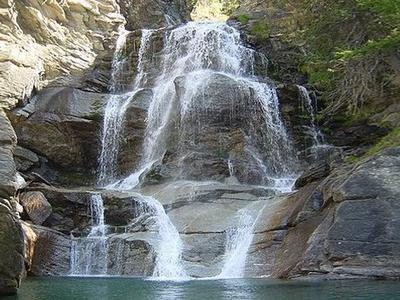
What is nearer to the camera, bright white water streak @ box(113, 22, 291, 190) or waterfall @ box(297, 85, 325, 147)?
bright white water streak @ box(113, 22, 291, 190)

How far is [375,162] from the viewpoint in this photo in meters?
13.0

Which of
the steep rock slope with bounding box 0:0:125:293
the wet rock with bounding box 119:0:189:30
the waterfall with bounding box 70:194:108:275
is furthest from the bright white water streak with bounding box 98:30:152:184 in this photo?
the wet rock with bounding box 119:0:189:30

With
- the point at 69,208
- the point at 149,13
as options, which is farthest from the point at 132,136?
the point at 149,13

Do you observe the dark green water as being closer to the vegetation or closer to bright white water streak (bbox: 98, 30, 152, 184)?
the vegetation

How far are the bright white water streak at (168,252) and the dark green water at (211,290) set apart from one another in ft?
4.05

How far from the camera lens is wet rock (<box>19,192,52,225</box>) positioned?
1602 cm

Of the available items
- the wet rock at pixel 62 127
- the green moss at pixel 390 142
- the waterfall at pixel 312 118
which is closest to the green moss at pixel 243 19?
the waterfall at pixel 312 118

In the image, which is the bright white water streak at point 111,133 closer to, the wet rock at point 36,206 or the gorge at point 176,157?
the gorge at point 176,157

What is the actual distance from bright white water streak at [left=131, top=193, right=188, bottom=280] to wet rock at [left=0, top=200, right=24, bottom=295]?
4.72 meters

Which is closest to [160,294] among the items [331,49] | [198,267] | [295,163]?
[198,267]

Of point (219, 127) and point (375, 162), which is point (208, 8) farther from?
point (375, 162)

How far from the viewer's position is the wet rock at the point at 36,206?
1602cm

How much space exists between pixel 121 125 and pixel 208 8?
21770mm

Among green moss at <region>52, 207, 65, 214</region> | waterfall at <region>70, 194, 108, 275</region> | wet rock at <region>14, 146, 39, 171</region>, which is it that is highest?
wet rock at <region>14, 146, 39, 171</region>
